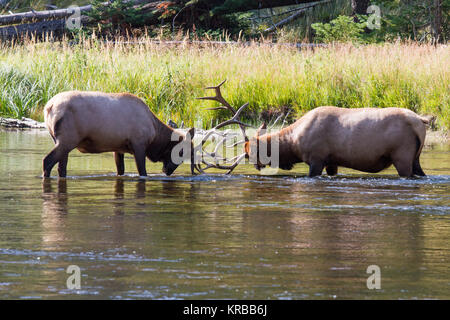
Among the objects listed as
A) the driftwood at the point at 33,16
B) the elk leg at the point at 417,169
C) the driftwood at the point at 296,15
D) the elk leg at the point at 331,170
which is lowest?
the elk leg at the point at 331,170

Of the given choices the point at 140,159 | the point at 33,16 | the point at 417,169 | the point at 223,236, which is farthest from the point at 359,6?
the point at 223,236

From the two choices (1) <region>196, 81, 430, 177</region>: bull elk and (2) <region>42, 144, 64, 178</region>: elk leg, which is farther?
(1) <region>196, 81, 430, 177</region>: bull elk

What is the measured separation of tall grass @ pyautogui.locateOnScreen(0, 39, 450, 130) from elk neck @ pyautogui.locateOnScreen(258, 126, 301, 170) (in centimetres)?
590

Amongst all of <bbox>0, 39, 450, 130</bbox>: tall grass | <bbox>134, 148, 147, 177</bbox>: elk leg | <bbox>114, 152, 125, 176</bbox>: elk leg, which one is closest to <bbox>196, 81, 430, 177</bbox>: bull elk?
<bbox>134, 148, 147, 177</bbox>: elk leg

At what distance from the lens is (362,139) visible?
11812mm

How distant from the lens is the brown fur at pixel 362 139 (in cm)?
1169

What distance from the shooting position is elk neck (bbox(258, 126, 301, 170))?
1251 centimetres

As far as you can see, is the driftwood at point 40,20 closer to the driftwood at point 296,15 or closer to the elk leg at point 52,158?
the driftwood at point 296,15

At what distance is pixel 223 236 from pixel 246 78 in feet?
39.1

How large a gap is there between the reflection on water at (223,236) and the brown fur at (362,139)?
10.4 inches

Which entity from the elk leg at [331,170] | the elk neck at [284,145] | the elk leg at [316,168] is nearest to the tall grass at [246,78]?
the elk leg at [331,170]

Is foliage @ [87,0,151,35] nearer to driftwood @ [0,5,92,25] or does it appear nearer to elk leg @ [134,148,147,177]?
driftwood @ [0,5,92,25]

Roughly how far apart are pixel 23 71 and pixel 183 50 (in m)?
4.03
